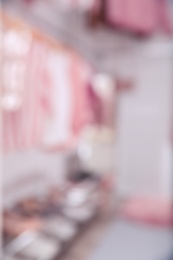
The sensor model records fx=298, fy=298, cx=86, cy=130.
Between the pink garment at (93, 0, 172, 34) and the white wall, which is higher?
the pink garment at (93, 0, 172, 34)

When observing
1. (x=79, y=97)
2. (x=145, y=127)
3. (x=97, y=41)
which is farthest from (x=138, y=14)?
(x=145, y=127)

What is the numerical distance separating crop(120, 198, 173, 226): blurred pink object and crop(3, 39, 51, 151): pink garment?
2.71 ft

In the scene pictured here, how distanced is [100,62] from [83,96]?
1383 mm

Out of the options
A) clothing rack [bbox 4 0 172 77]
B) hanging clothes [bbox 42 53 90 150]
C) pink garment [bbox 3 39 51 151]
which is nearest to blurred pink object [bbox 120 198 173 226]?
hanging clothes [bbox 42 53 90 150]

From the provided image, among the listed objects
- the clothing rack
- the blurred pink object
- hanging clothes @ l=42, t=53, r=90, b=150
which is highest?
the clothing rack

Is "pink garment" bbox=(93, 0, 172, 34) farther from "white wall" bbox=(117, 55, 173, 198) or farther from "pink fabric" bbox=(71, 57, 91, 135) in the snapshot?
"white wall" bbox=(117, 55, 173, 198)

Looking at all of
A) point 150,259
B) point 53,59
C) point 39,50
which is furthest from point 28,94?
point 150,259

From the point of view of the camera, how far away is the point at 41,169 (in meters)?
1.96

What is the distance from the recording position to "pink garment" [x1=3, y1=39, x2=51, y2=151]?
105 centimetres

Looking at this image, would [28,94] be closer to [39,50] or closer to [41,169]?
[39,50]

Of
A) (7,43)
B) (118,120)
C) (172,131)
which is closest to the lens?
(7,43)

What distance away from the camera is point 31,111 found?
43.3 inches

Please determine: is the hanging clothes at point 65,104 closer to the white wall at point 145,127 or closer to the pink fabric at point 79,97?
the pink fabric at point 79,97

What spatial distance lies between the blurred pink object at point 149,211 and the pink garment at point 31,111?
82cm
